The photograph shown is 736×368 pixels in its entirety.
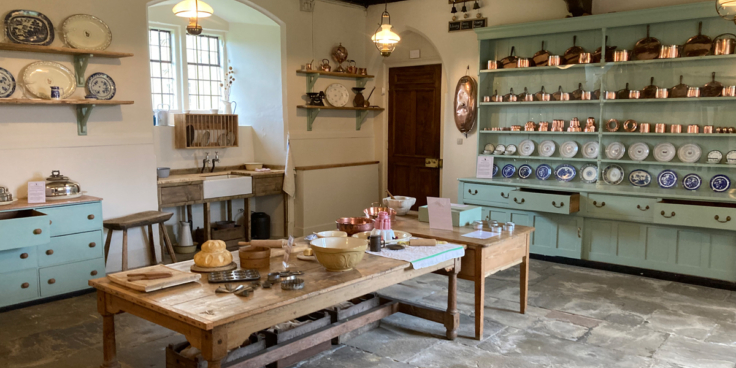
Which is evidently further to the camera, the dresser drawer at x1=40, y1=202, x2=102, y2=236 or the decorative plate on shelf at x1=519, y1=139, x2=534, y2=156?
the decorative plate on shelf at x1=519, y1=139, x2=534, y2=156

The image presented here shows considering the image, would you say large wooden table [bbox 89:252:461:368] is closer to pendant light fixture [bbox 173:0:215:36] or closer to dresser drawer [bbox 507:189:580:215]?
pendant light fixture [bbox 173:0:215:36]

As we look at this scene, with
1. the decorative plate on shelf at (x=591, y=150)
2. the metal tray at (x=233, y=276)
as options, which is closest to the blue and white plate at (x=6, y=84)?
the metal tray at (x=233, y=276)

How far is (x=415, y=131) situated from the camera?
7.86 metres

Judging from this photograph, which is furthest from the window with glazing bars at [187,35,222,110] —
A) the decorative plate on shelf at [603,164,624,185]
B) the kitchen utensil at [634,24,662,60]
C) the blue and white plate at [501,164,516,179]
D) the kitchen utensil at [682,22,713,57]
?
the kitchen utensil at [682,22,713,57]

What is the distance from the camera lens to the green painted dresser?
4246 millimetres

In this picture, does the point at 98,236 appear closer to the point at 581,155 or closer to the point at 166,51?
the point at 166,51

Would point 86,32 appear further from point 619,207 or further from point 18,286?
point 619,207

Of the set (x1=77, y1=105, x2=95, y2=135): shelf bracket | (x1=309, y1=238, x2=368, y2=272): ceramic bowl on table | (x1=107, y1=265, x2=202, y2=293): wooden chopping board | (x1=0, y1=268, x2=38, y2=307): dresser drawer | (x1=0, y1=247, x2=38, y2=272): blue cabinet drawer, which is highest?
(x1=77, y1=105, x2=95, y2=135): shelf bracket

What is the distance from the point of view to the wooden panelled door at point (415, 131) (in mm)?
7641

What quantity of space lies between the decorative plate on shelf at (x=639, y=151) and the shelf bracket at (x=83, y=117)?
17.4 feet

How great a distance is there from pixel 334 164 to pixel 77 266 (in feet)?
11.9

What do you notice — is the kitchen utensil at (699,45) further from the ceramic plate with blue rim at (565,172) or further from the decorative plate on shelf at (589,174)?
the ceramic plate with blue rim at (565,172)

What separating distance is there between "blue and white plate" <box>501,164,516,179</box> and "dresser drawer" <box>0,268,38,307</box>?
16.1 feet

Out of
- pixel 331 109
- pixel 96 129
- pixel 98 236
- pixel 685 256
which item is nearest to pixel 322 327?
pixel 98 236
